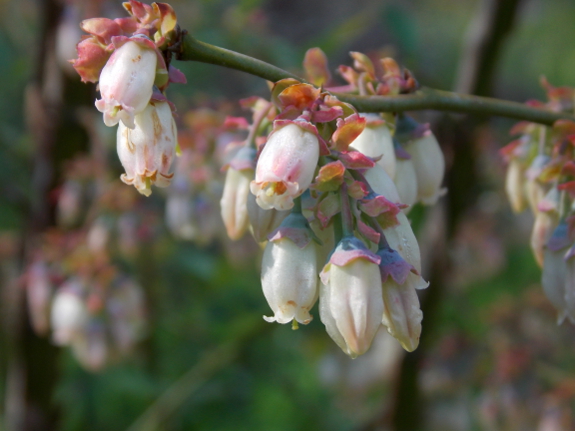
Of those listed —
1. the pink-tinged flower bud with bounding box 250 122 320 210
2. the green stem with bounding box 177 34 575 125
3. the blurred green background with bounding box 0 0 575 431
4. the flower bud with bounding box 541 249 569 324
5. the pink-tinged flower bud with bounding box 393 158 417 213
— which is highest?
the green stem with bounding box 177 34 575 125

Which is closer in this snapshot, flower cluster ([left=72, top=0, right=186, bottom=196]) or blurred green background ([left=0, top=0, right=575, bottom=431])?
flower cluster ([left=72, top=0, right=186, bottom=196])

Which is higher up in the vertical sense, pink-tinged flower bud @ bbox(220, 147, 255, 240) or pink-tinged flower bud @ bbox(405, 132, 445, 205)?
pink-tinged flower bud @ bbox(405, 132, 445, 205)

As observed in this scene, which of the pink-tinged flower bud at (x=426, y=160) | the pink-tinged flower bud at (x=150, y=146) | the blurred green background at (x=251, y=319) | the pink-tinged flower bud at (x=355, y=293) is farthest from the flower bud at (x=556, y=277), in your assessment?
the blurred green background at (x=251, y=319)

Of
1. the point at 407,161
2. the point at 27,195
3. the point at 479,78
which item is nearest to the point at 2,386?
the point at 27,195

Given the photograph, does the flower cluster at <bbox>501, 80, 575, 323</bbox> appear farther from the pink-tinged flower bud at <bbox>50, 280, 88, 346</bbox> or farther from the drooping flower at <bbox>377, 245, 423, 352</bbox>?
the pink-tinged flower bud at <bbox>50, 280, 88, 346</bbox>

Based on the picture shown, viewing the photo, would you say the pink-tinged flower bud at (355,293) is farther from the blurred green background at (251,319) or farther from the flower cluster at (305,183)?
the blurred green background at (251,319)

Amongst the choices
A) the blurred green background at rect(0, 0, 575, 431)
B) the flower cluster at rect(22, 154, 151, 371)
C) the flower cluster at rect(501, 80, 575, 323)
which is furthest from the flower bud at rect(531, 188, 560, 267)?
the flower cluster at rect(22, 154, 151, 371)

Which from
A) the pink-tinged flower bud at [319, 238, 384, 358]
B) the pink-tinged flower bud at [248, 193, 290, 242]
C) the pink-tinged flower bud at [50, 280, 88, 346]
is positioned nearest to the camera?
the pink-tinged flower bud at [319, 238, 384, 358]

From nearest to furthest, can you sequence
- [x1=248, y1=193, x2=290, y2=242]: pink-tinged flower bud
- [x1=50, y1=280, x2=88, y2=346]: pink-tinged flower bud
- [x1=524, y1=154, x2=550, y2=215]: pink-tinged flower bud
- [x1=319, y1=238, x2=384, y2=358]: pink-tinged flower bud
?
[x1=319, y1=238, x2=384, y2=358]: pink-tinged flower bud
[x1=248, y1=193, x2=290, y2=242]: pink-tinged flower bud
[x1=524, y1=154, x2=550, y2=215]: pink-tinged flower bud
[x1=50, y1=280, x2=88, y2=346]: pink-tinged flower bud
